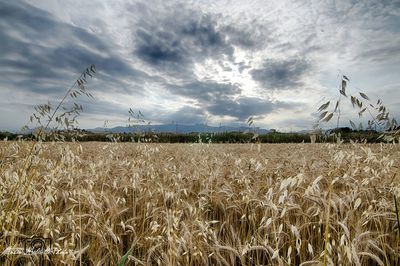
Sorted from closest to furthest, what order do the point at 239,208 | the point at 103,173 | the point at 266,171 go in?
1. the point at 239,208
2. the point at 103,173
3. the point at 266,171

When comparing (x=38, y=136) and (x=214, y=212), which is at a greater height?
(x=38, y=136)

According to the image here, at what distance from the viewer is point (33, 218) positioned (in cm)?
253

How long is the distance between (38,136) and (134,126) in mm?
2671

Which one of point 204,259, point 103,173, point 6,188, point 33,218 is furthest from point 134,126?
point 204,259

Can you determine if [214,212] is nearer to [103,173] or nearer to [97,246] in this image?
[97,246]

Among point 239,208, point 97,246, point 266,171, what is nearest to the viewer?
point 97,246

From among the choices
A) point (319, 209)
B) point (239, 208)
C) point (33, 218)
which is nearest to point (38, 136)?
point (33, 218)

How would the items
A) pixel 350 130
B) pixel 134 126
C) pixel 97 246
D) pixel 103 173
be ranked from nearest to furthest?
pixel 350 130 → pixel 97 246 → pixel 103 173 → pixel 134 126

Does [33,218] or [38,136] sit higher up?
[38,136]

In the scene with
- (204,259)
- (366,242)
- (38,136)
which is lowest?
(204,259)

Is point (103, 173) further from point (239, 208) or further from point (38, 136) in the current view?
point (239, 208)

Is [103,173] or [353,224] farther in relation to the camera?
[103,173]

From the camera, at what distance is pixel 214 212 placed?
3.01 m

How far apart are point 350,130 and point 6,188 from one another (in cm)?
340
